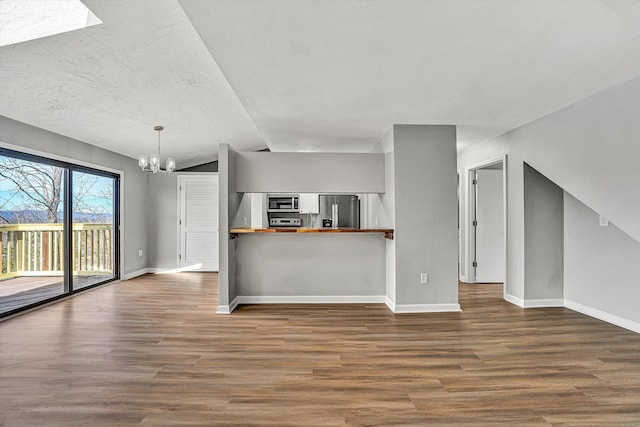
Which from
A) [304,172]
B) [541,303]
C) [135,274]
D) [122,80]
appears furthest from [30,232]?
[541,303]

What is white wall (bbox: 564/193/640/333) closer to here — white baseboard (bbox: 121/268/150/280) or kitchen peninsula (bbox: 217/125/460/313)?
kitchen peninsula (bbox: 217/125/460/313)

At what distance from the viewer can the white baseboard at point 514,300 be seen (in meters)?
4.69

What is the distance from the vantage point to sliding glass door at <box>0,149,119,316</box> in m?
4.38

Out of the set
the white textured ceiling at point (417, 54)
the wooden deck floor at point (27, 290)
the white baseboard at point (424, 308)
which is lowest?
the white baseboard at point (424, 308)

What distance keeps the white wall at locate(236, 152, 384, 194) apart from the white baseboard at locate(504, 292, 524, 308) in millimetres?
2304

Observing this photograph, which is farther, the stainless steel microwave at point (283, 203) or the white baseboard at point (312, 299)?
the stainless steel microwave at point (283, 203)

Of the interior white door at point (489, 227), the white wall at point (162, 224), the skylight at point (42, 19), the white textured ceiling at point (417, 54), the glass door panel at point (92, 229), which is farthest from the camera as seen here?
the white wall at point (162, 224)

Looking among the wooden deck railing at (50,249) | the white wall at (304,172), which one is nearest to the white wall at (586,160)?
the white wall at (304,172)

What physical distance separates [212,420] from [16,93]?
3.86 m

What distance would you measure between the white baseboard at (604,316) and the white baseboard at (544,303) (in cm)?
7

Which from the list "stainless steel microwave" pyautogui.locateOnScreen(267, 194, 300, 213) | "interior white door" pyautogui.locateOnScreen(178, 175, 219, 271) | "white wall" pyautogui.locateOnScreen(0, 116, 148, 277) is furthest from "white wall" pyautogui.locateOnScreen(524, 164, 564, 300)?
"white wall" pyautogui.locateOnScreen(0, 116, 148, 277)

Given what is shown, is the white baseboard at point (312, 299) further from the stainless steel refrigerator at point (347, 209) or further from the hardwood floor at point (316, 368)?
the stainless steel refrigerator at point (347, 209)

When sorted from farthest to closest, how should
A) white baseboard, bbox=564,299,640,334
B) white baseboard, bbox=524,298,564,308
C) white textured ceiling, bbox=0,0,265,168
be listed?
white baseboard, bbox=524,298,564,308 < white baseboard, bbox=564,299,640,334 < white textured ceiling, bbox=0,0,265,168

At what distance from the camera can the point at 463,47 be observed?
2557 millimetres
